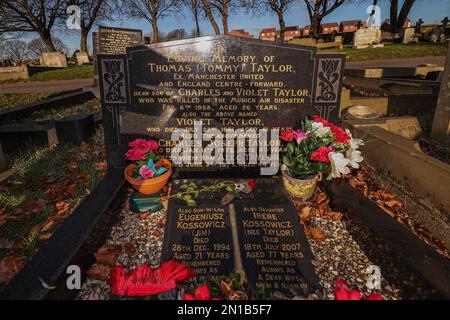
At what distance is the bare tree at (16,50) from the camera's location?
1827 inches

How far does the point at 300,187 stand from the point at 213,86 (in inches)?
66.9

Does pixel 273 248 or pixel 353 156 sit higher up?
pixel 353 156

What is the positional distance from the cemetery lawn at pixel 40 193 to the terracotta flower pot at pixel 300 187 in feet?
8.63

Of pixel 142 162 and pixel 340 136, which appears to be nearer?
pixel 340 136

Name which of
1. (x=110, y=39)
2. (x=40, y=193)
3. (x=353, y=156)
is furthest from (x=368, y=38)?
(x=40, y=193)

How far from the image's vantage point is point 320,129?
3.18m

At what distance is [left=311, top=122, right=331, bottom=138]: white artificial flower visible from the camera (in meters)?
3.14

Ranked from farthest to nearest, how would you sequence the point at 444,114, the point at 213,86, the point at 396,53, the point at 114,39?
1. the point at 396,53
2. the point at 114,39
3. the point at 444,114
4. the point at 213,86

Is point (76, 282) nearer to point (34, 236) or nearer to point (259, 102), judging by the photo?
point (34, 236)

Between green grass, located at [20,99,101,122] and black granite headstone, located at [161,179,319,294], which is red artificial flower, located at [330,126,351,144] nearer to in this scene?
black granite headstone, located at [161,179,319,294]

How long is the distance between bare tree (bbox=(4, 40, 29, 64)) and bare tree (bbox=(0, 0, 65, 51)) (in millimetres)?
20149

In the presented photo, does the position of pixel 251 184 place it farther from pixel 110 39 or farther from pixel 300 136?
pixel 110 39

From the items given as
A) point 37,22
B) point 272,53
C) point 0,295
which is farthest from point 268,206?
point 37,22
